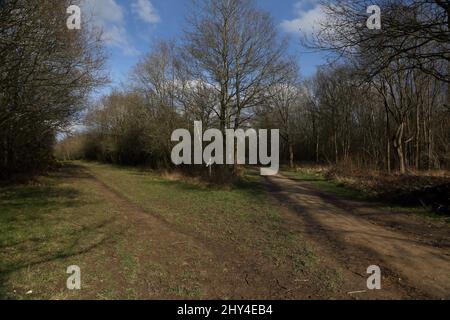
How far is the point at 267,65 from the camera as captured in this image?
2028cm

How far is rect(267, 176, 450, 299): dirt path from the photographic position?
4620 millimetres

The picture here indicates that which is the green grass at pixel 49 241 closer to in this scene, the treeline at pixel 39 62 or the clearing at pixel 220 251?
the clearing at pixel 220 251

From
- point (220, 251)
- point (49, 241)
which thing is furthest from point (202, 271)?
point (49, 241)

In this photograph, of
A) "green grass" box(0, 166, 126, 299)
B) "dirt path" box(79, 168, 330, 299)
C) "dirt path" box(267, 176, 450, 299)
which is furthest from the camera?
"dirt path" box(267, 176, 450, 299)

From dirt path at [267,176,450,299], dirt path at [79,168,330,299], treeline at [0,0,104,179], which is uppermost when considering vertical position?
treeline at [0,0,104,179]

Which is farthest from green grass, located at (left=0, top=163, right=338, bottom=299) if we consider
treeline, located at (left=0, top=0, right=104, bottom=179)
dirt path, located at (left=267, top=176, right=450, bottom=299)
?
treeline, located at (left=0, top=0, right=104, bottom=179)

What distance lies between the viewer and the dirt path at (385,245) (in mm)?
4620

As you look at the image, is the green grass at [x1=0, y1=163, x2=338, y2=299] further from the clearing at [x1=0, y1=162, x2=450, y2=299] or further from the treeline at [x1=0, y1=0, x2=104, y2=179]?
the treeline at [x1=0, y1=0, x2=104, y2=179]

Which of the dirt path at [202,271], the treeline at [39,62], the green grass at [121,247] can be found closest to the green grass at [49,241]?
the green grass at [121,247]

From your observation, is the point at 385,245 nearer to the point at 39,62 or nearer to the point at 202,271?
the point at 202,271

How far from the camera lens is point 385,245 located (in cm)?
647

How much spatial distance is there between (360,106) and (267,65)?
2330cm

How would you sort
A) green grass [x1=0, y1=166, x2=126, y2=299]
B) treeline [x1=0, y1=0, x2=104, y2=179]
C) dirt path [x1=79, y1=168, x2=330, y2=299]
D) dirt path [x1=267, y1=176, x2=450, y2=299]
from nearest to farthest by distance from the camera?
dirt path [x1=79, y1=168, x2=330, y2=299]
green grass [x1=0, y1=166, x2=126, y2=299]
dirt path [x1=267, y1=176, x2=450, y2=299]
treeline [x1=0, y1=0, x2=104, y2=179]

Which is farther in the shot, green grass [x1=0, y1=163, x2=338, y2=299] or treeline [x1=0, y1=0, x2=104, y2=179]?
treeline [x1=0, y1=0, x2=104, y2=179]
